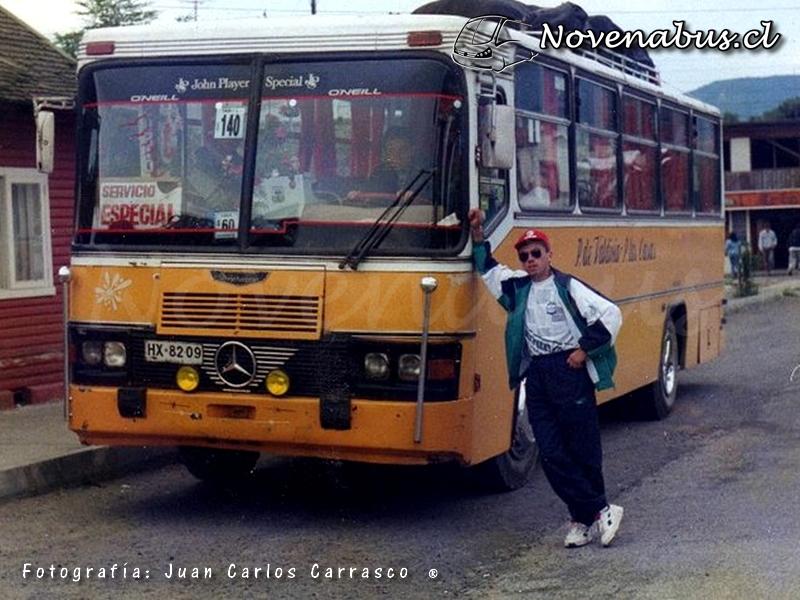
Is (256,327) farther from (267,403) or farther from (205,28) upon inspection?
(205,28)

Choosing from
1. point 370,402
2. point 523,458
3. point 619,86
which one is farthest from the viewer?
point 619,86

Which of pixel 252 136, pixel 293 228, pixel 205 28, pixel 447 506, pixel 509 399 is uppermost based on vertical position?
pixel 205 28

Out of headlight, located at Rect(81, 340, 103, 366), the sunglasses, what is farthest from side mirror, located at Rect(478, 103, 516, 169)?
headlight, located at Rect(81, 340, 103, 366)

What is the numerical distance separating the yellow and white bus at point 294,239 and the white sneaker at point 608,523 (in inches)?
35.4

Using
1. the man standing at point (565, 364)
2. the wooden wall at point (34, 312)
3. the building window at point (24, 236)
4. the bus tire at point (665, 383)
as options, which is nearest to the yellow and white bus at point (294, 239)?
the man standing at point (565, 364)

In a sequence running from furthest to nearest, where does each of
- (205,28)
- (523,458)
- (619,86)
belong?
(619,86) < (523,458) < (205,28)

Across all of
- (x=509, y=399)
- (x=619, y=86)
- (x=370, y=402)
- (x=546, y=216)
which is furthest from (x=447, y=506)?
(x=619, y=86)

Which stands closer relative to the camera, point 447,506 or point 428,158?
point 428,158

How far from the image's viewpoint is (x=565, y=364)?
27.4 feet

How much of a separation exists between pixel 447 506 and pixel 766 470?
245cm

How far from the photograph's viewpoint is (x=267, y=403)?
28.8ft

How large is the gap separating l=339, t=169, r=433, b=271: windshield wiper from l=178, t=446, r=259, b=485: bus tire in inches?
87.8

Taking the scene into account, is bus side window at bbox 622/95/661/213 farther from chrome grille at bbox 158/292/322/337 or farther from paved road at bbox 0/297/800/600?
chrome grille at bbox 158/292/322/337

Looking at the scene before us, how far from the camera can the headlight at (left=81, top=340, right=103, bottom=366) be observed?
30.3 feet
